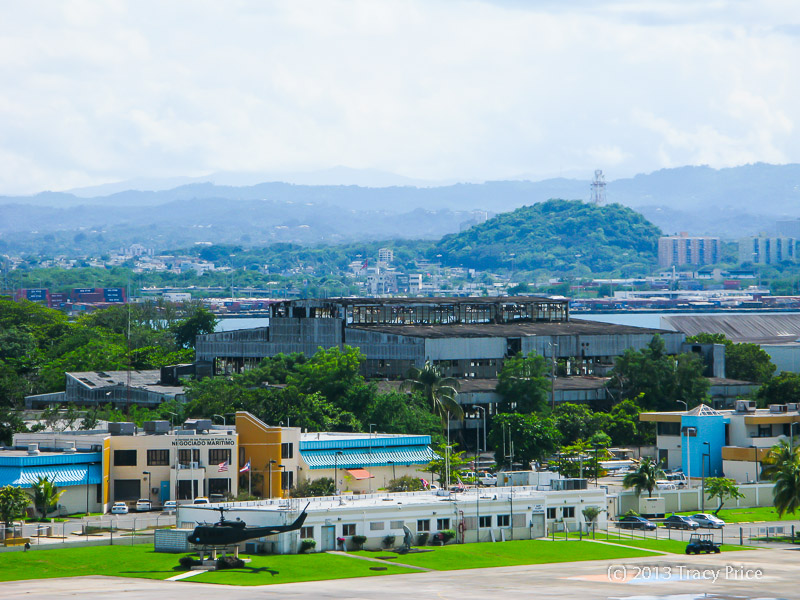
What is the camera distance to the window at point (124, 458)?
92500 mm

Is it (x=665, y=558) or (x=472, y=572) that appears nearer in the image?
(x=472, y=572)

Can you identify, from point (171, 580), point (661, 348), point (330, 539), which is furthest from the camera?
point (661, 348)

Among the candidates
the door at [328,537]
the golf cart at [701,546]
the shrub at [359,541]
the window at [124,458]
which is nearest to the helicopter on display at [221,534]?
the door at [328,537]

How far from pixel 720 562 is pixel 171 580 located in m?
27.4

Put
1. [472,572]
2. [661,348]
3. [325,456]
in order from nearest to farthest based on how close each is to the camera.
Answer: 1. [472,572]
2. [325,456]
3. [661,348]

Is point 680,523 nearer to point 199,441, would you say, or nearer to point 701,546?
point 701,546

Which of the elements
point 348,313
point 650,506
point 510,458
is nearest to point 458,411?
point 510,458

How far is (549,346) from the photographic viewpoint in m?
155

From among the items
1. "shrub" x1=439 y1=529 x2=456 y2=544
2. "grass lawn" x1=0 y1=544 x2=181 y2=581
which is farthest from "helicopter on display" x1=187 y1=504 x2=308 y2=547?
"shrub" x1=439 y1=529 x2=456 y2=544

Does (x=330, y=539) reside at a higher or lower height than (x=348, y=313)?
lower

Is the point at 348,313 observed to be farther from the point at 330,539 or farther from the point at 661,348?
the point at 330,539

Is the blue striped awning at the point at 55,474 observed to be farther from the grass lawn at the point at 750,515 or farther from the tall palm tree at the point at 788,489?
the tall palm tree at the point at 788,489

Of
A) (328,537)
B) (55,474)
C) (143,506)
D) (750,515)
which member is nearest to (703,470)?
(750,515)

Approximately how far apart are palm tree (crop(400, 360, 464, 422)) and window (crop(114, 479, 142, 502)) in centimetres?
3407
